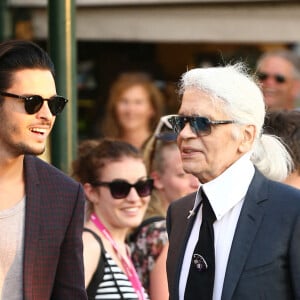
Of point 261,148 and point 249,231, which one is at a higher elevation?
point 261,148

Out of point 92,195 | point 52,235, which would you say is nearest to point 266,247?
point 52,235

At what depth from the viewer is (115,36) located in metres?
7.94

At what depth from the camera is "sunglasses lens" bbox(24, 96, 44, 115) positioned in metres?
4.23

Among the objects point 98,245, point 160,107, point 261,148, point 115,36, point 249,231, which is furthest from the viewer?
point 160,107

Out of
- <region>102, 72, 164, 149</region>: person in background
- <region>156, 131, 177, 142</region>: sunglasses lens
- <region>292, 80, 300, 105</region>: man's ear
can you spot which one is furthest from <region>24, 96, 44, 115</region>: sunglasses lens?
<region>292, 80, 300, 105</region>: man's ear

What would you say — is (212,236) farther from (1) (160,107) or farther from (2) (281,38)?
(1) (160,107)

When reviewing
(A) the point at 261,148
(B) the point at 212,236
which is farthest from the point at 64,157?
(B) the point at 212,236

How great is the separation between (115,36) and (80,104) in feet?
7.36

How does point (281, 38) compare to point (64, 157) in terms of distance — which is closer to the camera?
point (64, 157)

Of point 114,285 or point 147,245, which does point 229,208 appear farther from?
point 147,245

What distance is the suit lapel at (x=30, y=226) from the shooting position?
4.22 m

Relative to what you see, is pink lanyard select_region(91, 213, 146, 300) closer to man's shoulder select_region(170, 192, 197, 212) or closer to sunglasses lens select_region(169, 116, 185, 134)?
man's shoulder select_region(170, 192, 197, 212)

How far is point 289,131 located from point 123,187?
910 millimetres

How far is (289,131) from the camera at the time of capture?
5.34 metres
